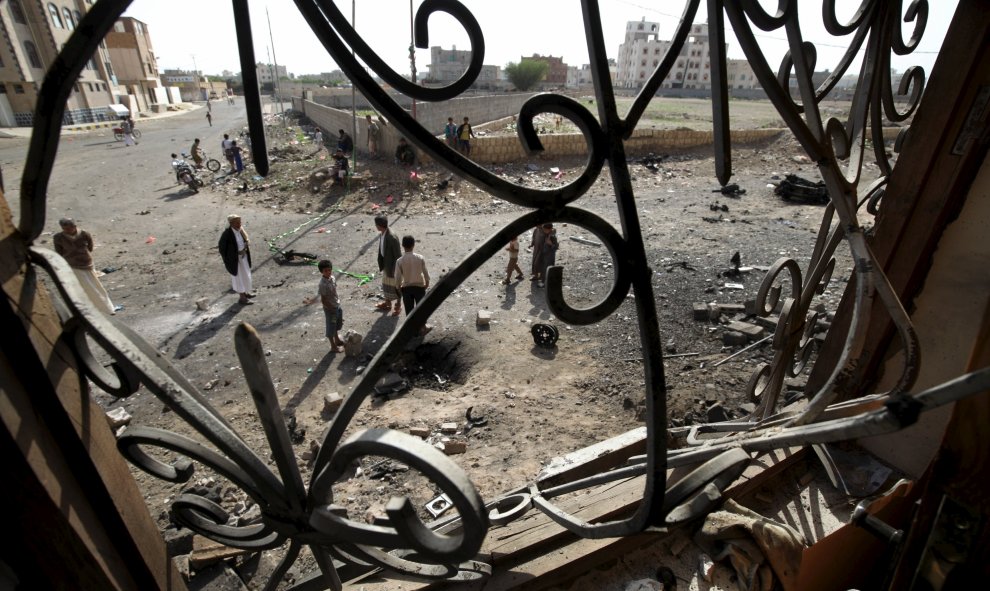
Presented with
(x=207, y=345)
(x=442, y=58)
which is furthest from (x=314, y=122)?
(x=442, y=58)

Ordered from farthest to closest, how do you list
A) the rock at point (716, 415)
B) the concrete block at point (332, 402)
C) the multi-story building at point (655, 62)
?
the multi-story building at point (655, 62) < the concrete block at point (332, 402) < the rock at point (716, 415)

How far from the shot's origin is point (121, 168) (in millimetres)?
16453

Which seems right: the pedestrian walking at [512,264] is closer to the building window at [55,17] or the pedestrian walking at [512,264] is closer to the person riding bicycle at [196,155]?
the person riding bicycle at [196,155]

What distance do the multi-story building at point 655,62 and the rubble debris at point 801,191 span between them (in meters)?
54.5

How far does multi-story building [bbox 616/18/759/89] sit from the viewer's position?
218 ft

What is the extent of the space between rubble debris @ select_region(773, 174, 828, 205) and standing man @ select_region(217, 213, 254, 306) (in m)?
13.4

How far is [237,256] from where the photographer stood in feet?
21.9

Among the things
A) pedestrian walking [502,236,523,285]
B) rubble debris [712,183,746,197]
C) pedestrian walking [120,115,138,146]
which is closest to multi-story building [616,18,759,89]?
rubble debris [712,183,746,197]

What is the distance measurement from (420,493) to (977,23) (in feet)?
13.2

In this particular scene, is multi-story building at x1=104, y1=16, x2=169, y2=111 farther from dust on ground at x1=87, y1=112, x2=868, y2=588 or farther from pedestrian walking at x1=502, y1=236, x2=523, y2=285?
pedestrian walking at x1=502, y1=236, x2=523, y2=285

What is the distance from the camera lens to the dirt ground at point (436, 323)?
4.29m

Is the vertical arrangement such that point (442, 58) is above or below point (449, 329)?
above

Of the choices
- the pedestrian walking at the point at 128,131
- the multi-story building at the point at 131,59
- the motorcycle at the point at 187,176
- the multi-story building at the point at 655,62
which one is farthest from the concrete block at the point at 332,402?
the multi-story building at the point at 655,62

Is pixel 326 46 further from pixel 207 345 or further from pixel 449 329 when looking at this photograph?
pixel 207 345
